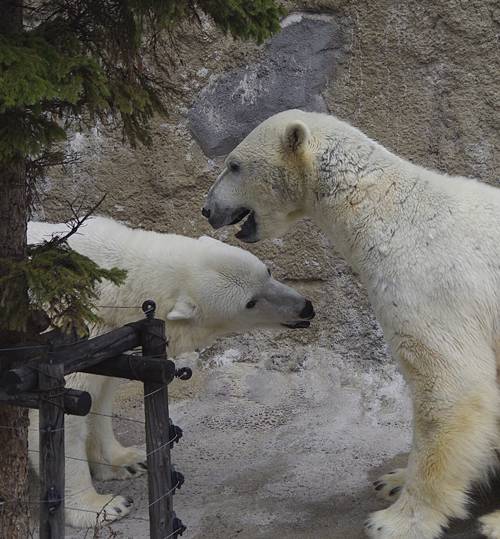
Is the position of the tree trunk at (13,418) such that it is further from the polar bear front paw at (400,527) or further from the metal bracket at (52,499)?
the polar bear front paw at (400,527)

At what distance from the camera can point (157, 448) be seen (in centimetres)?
279

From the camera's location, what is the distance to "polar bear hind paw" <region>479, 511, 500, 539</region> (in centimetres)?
293

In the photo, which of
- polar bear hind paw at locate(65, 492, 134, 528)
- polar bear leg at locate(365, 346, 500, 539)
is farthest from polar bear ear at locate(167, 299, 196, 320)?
polar bear leg at locate(365, 346, 500, 539)

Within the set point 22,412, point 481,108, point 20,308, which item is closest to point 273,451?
point 22,412

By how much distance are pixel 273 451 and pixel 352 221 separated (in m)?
1.85

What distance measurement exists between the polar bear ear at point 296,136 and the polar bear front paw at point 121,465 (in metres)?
2.07

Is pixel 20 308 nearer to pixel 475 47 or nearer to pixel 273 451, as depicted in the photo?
pixel 273 451

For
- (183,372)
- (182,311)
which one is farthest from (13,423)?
(182,311)

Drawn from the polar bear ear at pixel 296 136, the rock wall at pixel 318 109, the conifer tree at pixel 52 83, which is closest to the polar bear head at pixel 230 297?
the polar bear ear at pixel 296 136

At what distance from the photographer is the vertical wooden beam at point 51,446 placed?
222 centimetres

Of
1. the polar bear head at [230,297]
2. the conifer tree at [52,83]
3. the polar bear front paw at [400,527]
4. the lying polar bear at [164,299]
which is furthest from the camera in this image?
the polar bear head at [230,297]

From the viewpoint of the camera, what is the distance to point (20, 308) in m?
2.29

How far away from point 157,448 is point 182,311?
1041 mm

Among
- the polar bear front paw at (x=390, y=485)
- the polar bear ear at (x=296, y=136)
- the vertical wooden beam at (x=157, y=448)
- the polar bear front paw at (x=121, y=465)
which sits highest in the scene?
the polar bear ear at (x=296, y=136)
